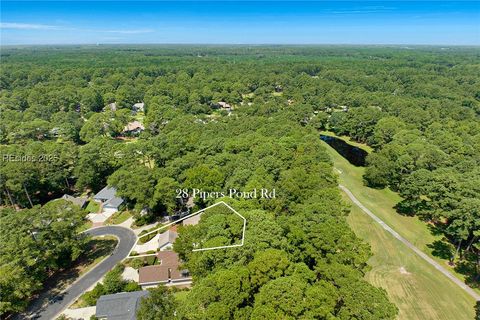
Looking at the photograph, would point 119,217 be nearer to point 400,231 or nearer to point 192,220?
point 192,220

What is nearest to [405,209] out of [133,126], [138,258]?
[138,258]

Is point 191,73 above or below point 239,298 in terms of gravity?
above

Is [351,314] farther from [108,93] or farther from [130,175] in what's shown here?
[108,93]

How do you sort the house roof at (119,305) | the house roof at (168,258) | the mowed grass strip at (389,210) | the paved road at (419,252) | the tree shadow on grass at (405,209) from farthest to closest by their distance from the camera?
1. the tree shadow on grass at (405,209)
2. the mowed grass strip at (389,210)
3. the house roof at (168,258)
4. the paved road at (419,252)
5. the house roof at (119,305)

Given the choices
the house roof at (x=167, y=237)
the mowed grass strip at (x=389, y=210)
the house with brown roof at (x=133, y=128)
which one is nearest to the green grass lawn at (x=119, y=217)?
the house roof at (x=167, y=237)

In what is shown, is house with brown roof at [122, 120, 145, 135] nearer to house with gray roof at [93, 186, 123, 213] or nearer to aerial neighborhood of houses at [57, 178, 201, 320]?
house with gray roof at [93, 186, 123, 213]

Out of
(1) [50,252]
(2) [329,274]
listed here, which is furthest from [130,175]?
(2) [329,274]

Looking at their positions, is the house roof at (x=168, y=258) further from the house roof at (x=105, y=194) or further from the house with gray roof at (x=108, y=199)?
the house roof at (x=105, y=194)
